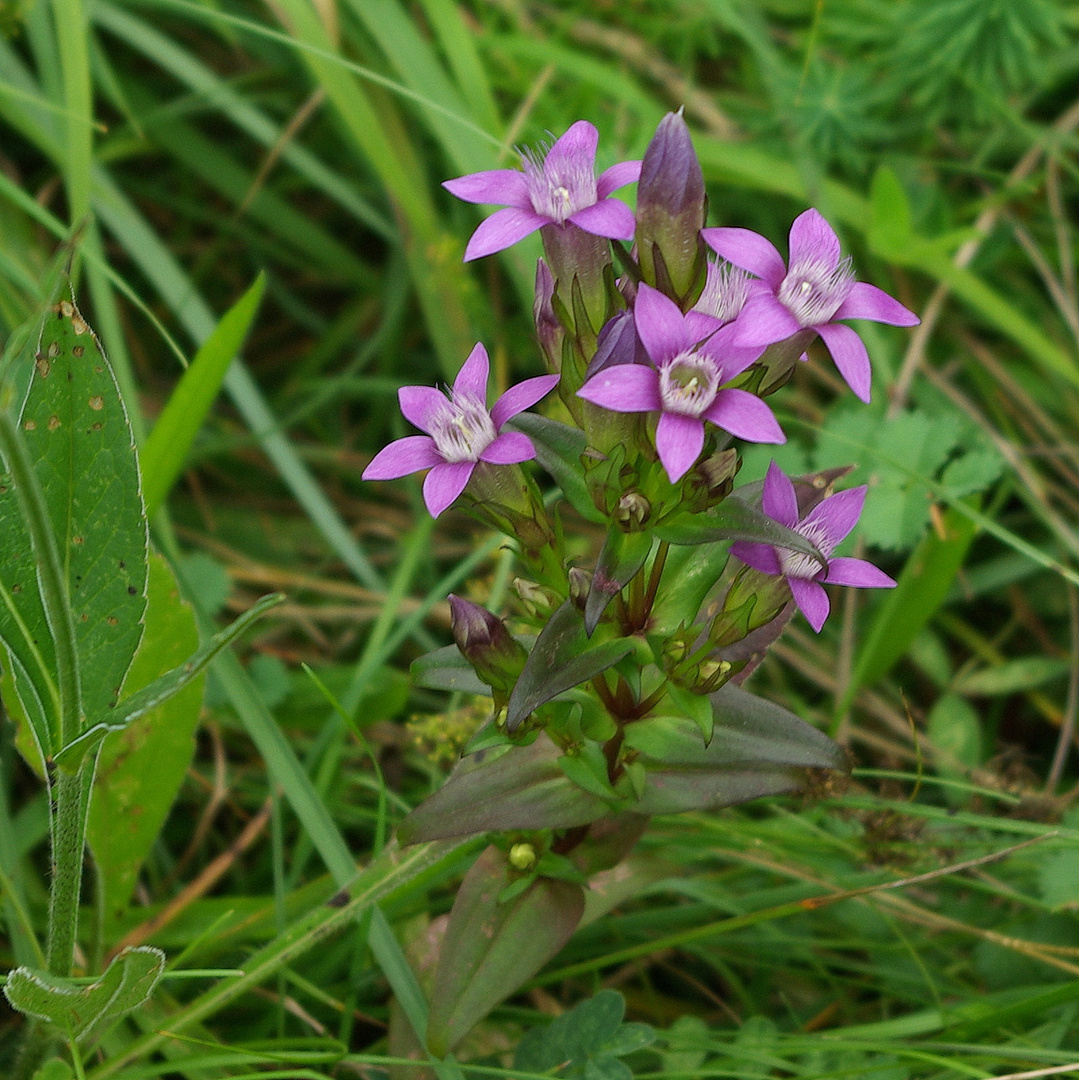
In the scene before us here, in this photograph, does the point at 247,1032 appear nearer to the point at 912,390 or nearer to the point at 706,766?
the point at 706,766

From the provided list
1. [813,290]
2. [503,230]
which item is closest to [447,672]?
[503,230]

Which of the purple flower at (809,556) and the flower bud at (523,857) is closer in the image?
the purple flower at (809,556)

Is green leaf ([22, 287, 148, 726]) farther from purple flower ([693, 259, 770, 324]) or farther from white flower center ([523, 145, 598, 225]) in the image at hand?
purple flower ([693, 259, 770, 324])

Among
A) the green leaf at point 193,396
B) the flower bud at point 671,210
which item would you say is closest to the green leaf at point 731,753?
the flower bud at point 671,210

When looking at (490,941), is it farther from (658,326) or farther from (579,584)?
(658,326)

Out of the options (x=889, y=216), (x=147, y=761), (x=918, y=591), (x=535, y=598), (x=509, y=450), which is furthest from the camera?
(x=889, y=216)

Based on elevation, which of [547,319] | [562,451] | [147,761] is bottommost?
[147,761]

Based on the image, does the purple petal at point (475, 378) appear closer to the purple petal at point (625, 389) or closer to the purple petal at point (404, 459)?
the purple petal at point (404, 459)
